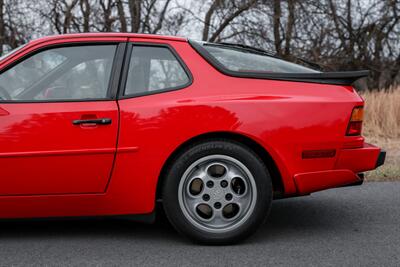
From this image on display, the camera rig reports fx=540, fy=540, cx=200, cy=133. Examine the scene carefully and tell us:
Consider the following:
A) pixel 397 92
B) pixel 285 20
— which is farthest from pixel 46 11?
pixel 397 92

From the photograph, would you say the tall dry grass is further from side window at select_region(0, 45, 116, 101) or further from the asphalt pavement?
side window at select_region(0, 45, 116, 101)

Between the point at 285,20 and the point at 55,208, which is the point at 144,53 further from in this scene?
the point at 285,20

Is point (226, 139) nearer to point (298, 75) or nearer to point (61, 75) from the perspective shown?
point (298, 75)

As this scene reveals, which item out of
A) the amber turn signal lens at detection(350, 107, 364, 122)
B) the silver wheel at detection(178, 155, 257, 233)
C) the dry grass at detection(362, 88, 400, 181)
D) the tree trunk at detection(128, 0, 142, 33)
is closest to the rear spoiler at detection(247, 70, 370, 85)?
the amber turn signal lens at detection(350, 107, 364, 122)

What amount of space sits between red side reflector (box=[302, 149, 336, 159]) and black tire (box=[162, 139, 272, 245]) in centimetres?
29

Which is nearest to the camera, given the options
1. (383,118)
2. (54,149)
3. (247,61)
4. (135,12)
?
(54,149)

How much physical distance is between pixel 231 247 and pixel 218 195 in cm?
35

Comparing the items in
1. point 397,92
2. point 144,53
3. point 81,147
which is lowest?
point 397,92

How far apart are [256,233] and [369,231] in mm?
834

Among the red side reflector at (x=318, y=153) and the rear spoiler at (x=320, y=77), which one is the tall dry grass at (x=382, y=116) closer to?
the rear spoiler at (x=320, y=77)

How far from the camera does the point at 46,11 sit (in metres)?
16.5

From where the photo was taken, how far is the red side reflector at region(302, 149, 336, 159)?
3598 mm

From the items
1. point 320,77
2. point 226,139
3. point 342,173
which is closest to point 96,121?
point 226,139

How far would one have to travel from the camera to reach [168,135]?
11.5 ft
